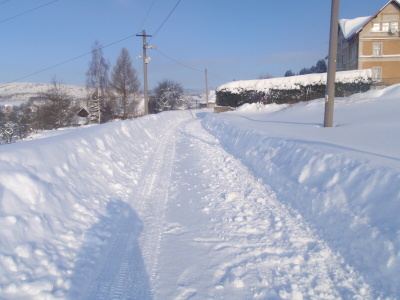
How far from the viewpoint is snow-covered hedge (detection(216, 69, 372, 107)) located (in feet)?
81.6

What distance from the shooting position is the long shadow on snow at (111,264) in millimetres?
2959

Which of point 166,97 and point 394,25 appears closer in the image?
point 394,25

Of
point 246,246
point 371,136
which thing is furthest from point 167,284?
point 371,136

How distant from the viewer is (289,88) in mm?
28094

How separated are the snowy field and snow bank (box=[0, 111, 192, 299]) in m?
0.02

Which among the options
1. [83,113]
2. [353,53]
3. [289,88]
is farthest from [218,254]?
[83,113]

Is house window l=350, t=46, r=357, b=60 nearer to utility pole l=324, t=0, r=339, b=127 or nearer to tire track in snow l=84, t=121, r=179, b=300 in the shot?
utility pole l=324, t=0, r=339, b=127

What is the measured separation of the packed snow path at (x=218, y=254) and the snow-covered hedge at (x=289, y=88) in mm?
22781

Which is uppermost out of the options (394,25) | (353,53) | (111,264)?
(394,25)

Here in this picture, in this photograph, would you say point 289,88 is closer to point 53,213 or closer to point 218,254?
point 218,254

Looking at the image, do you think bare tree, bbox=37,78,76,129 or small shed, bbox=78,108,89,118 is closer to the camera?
bare tree, bbox=37,78,76,129

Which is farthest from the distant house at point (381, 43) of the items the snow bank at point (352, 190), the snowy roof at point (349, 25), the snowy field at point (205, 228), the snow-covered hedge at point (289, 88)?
the snowy field at point (205, 228)

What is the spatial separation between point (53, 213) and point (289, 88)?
27.3 meters

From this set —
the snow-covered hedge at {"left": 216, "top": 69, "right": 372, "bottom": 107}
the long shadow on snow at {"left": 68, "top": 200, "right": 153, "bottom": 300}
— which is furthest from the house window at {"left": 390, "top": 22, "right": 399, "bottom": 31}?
the long shadow on snow at {"left": 68, "top": 200, "right": 153, "bottom": 300}
